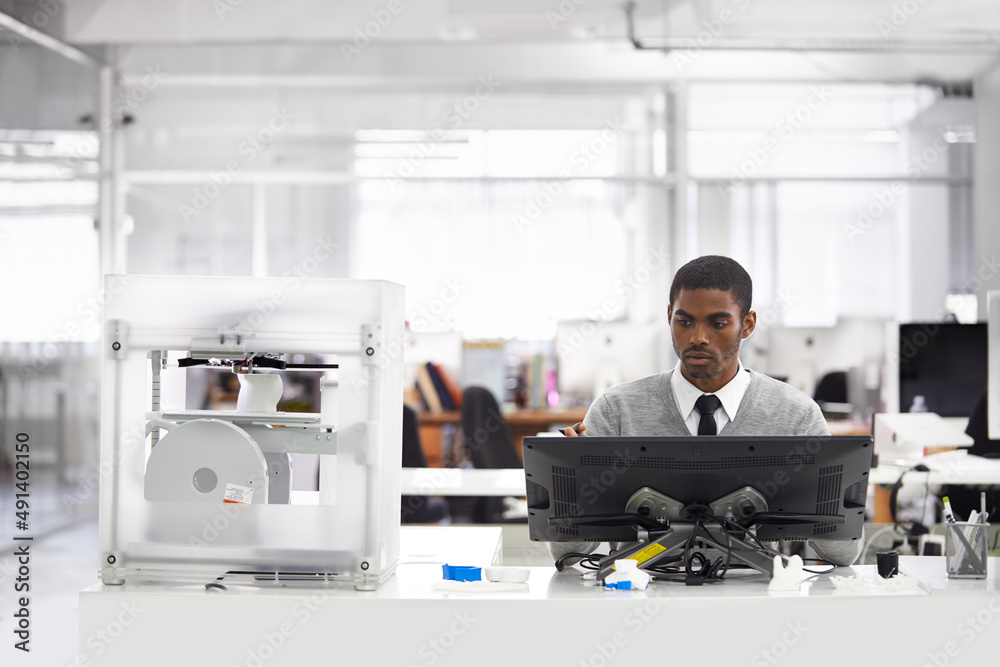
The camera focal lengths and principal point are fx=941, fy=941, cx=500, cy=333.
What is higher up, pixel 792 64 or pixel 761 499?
pixel 792 64

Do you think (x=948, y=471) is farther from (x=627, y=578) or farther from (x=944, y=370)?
(x=627, y=578)

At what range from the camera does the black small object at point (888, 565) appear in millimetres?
1751

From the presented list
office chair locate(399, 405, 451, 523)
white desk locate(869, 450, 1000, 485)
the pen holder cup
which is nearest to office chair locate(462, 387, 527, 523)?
office chair locate(399, 405, 451, 523)

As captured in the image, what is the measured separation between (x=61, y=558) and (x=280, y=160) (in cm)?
327

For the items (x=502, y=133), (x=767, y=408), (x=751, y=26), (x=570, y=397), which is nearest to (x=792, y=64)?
(x=751, y=26)

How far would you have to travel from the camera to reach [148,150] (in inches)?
277

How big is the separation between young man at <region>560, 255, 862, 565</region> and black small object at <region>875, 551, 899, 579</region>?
26cm

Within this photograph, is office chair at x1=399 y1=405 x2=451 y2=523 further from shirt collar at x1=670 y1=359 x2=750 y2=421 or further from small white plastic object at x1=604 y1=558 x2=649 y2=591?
small white plastic object at x1=604 y1=558 x2=649 y2=591

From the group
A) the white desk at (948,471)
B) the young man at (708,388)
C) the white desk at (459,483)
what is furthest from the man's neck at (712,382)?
the white desk at (948,471)

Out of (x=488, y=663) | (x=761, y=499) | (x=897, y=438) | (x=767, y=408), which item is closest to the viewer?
(x=488, y=663)

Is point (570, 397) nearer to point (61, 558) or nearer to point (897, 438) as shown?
point (897, 438)

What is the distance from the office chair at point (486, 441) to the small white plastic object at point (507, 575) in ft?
8.74

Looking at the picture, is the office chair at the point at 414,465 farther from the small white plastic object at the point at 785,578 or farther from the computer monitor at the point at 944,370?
the small white plastic object at the point at 785,578

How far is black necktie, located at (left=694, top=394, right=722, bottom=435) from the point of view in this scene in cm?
207
